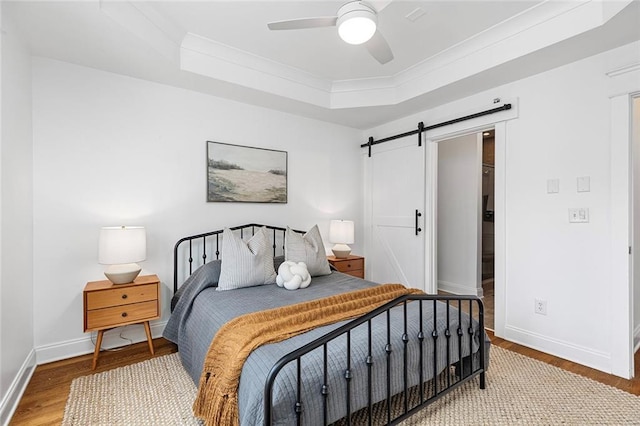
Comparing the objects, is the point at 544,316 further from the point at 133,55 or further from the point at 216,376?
the point at 133,55

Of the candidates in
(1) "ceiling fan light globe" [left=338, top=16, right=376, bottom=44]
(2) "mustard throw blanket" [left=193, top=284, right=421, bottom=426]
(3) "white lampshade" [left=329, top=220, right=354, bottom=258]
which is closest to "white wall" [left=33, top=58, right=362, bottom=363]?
(3) "white lampshade" [left=329, top=220, right=354, bottom=258]

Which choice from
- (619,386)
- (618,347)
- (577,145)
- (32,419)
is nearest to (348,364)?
(32,419)

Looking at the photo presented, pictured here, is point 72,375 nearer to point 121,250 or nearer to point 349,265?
point 121,250

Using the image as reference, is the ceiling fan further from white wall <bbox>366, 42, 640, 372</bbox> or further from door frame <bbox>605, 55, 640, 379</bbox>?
door frame <bbox>605, 55, 640, 379</bbox>

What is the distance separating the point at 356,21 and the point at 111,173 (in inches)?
95.3

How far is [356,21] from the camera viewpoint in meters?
1.72

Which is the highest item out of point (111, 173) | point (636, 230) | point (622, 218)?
point (111, 173)

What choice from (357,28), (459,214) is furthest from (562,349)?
(357,28)

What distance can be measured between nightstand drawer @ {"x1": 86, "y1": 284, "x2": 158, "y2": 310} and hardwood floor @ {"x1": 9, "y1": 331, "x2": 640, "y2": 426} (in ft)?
1.62

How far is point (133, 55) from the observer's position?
2490 mm

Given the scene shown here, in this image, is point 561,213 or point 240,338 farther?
point 561,213

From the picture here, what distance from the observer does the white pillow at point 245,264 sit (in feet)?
8.39

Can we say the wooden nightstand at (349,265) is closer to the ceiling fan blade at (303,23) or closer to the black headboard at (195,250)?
the black headboard at (195,250)

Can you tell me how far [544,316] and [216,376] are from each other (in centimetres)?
277
